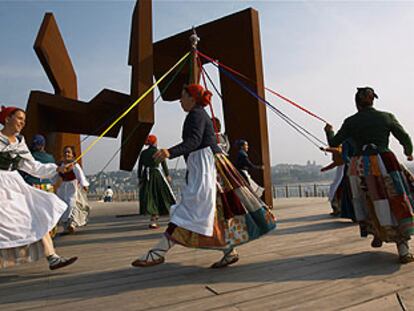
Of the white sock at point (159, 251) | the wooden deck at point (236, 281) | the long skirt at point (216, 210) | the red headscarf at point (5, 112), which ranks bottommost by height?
the wooden deck at point (236, 281)

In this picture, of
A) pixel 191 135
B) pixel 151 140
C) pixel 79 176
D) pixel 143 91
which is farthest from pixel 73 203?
pixel 191 135

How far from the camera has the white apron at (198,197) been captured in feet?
7.42

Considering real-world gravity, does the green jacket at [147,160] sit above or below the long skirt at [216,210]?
above

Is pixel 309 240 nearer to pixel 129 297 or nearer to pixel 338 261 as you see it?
pixel 338 261

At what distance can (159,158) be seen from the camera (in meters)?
2.25

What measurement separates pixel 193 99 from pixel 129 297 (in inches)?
59.3

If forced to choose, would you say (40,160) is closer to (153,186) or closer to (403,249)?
(153,186)

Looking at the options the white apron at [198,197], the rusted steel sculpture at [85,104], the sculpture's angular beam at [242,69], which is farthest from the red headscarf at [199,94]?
the sculpture's angular beam at [242,69]

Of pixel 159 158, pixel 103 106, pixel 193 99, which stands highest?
pixel 103 106

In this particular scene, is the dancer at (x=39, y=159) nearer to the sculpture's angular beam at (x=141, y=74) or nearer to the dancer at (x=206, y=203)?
the sculpture's angular beam at (x=141, y=74)

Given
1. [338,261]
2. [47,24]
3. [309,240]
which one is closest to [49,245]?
[338,261]

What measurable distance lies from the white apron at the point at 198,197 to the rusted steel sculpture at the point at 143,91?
3751 millimetres

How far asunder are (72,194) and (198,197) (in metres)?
3.70

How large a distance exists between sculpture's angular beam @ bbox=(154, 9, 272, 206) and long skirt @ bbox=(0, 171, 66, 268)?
4.64m
